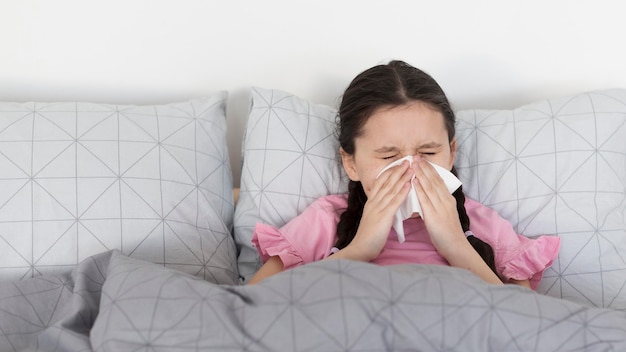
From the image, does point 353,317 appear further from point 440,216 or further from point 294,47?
point 294,47

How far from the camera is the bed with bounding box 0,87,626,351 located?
0.99 metres

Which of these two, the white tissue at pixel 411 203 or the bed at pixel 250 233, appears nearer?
the bed at pixel 250 233

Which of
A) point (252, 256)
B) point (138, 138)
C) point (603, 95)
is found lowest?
point (252, 256)

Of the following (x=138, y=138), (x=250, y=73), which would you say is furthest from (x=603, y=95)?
(x=138, y=138)

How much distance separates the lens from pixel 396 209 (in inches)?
52.5

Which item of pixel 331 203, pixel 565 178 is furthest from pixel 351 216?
pixel 565 178

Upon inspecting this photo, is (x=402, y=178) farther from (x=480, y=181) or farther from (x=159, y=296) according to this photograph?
(x=159, y=296)

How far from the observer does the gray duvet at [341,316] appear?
38.4 inches

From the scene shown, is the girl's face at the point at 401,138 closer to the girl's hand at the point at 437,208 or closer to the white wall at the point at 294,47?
the girl's hand at the point at 437,208

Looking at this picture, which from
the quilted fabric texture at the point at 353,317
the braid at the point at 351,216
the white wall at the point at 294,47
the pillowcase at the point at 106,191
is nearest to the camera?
the quilted fabric texture at the point at 353,317

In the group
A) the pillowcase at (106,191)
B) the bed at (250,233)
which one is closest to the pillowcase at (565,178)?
the bed at (250,233)

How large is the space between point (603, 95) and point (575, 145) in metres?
0.15

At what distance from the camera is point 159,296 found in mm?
1038

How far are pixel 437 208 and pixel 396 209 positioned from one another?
8cm
